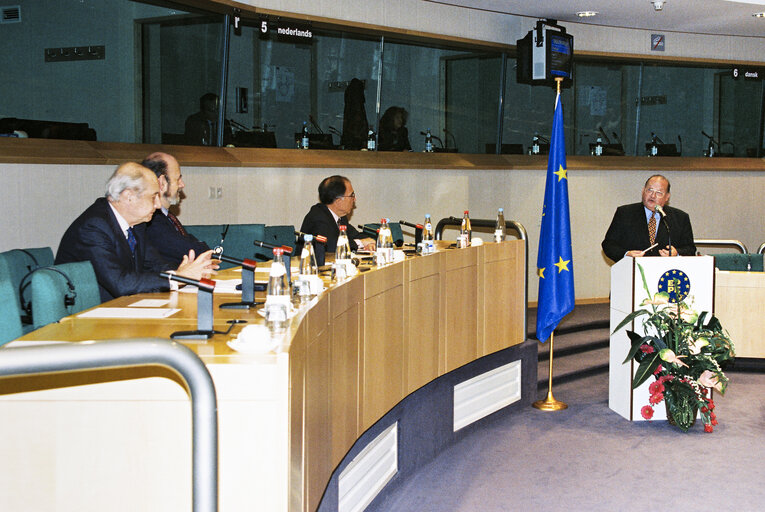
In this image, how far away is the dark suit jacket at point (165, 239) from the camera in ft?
15.2

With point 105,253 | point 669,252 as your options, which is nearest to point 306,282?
point 105,253

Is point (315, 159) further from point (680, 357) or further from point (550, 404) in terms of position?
point (680, 357)

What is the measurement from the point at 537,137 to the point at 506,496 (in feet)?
18.8

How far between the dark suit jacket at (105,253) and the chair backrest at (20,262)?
0.27 meters

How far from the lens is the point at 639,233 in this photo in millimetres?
6359

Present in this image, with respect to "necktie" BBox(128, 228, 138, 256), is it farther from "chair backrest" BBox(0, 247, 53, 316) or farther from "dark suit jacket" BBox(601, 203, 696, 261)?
"dark suit jacket" BBox(601, 203, 696, 261)

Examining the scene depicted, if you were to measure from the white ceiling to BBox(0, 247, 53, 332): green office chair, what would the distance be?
16.4ft

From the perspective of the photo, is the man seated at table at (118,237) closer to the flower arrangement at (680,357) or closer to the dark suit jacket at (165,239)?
the dark suit jacket at (165,239)

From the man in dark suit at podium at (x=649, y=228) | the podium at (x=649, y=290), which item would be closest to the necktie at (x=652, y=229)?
the man in dark suit at podium at (x=649, y=228)

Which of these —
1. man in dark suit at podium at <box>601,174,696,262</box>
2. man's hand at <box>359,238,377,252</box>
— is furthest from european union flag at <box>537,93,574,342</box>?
man's hand at <box>359,238,377,252</box>

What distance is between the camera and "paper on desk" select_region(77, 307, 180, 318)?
281 centimetres

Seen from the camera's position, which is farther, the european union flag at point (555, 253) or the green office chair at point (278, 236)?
the green office chair at point (278, 236)

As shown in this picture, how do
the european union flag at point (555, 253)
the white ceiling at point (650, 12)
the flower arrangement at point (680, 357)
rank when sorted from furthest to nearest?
the white ceiling at point (650, 12), the european union flag at point (555, 253), the flower arrangement at point (680, 357)

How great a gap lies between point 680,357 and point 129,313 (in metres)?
3.52
